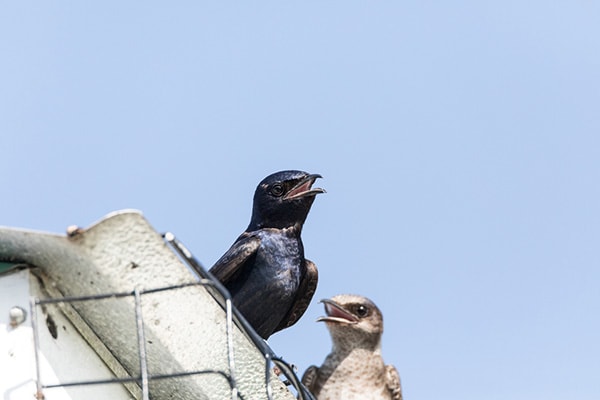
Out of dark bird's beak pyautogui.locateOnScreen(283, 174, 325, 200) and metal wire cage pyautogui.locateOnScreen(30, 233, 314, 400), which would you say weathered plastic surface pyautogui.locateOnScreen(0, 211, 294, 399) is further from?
dark bird's beak pyautogui.locateOnScreen(283, 174, 325, 200)

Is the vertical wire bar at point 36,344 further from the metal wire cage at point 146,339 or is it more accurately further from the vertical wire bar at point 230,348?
the vertical wire bar at point 230,348

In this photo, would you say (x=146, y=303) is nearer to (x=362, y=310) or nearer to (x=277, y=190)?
(x=362, y=310)

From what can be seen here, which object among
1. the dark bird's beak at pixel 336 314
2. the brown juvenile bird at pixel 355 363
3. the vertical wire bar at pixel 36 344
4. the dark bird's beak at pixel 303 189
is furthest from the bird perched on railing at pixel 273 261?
the vertical wire bar at pixel 36 344

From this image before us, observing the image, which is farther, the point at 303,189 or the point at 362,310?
the point at 303,189

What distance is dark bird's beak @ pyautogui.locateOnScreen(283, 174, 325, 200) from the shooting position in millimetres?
8047

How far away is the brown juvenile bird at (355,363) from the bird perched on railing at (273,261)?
1370mm

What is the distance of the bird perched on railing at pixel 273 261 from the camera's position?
7.76 metres

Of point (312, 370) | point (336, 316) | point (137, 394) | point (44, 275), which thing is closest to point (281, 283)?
point (336, 316)

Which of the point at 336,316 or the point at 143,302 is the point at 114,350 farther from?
the point at 336,316

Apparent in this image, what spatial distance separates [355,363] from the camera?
6.00 metres

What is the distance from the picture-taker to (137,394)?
16.0ft

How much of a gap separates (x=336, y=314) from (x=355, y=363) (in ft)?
1.53

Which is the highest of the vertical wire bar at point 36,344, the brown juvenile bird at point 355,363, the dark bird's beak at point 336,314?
the vertical wire bar at point 36,344

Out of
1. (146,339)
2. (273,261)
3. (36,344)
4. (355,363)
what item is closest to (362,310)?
(355,363)
